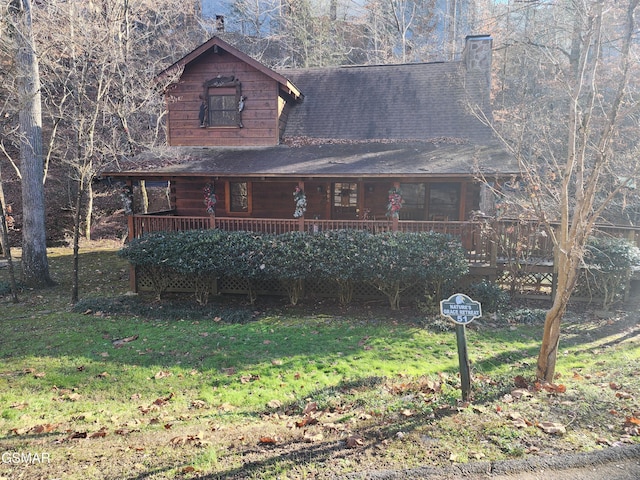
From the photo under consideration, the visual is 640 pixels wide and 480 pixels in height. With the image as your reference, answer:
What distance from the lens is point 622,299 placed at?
1020cm

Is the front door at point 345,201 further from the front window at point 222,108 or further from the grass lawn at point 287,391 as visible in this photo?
the grass lawn at point 287,391

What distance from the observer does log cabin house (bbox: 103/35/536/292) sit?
12.6 meters

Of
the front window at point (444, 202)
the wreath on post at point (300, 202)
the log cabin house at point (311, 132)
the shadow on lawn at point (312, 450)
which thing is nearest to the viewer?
the shadow on lawn at point (312, 450)

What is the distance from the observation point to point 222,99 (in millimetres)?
14625

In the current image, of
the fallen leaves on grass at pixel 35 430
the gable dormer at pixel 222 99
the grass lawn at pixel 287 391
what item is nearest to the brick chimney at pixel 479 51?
the gable dormer at pixel 222 99

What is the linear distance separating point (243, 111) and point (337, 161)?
4372 millimetres

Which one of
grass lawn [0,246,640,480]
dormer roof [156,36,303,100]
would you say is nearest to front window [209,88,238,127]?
dormer roof [156,36,303,100]

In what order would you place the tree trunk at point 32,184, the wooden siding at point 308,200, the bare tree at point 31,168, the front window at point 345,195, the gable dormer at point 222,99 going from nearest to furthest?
the bare tree at point 31,168, the tree trunk at point 32,184, the gable dormer at point 222,99, the wooden siding at point 308,200, the front window at point 345,195

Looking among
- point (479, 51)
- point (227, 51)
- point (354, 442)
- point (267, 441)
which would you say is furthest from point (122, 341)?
point (479, 51)

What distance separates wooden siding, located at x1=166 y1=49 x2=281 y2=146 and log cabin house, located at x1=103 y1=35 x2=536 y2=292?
0.04 meters

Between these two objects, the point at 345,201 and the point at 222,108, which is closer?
the point at 222,108

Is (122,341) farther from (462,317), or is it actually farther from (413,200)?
(413,200)

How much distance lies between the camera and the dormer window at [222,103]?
1434cm

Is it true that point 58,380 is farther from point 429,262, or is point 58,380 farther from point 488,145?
point 488,145
